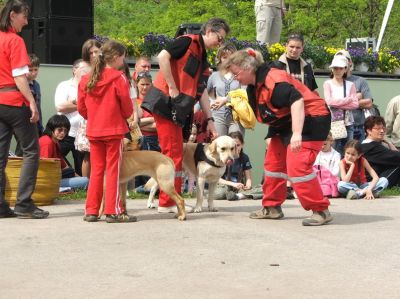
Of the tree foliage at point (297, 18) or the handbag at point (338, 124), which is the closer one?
the handbag at point (338, 124)

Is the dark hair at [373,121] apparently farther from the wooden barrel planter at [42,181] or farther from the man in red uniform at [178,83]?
the wooden barrel planter at [42,181]

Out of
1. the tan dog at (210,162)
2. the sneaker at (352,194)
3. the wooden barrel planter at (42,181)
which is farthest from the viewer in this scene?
the sneaker at (352,194)

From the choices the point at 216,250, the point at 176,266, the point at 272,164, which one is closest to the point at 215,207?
the point at 272,164

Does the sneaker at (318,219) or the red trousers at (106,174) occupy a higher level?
the red trousers at (106,174)

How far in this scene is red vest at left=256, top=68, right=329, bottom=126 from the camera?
9.30 metres

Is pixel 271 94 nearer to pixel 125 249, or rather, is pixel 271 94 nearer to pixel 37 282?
pixel 125 249

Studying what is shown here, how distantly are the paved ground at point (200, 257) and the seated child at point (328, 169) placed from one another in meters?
2.26

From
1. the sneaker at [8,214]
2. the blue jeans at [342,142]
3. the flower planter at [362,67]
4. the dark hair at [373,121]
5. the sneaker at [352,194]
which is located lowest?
the sneaker at [352,194]

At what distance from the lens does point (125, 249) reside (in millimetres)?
7977

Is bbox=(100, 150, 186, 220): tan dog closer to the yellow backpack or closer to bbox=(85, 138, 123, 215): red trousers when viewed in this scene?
bbox=(85, 138, 123, 215): red trousers

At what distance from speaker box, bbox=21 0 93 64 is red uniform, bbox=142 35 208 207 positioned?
4090 mm

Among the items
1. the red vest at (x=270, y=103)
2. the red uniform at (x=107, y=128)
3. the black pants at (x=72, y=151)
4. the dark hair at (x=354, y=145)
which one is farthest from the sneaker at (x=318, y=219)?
the black pants at (x=72, y=151)

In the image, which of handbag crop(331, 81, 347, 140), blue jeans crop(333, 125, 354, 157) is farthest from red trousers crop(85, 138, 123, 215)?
blue jeans crop(333, 125, 354, 157)

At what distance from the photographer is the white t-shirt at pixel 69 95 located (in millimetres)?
12555
